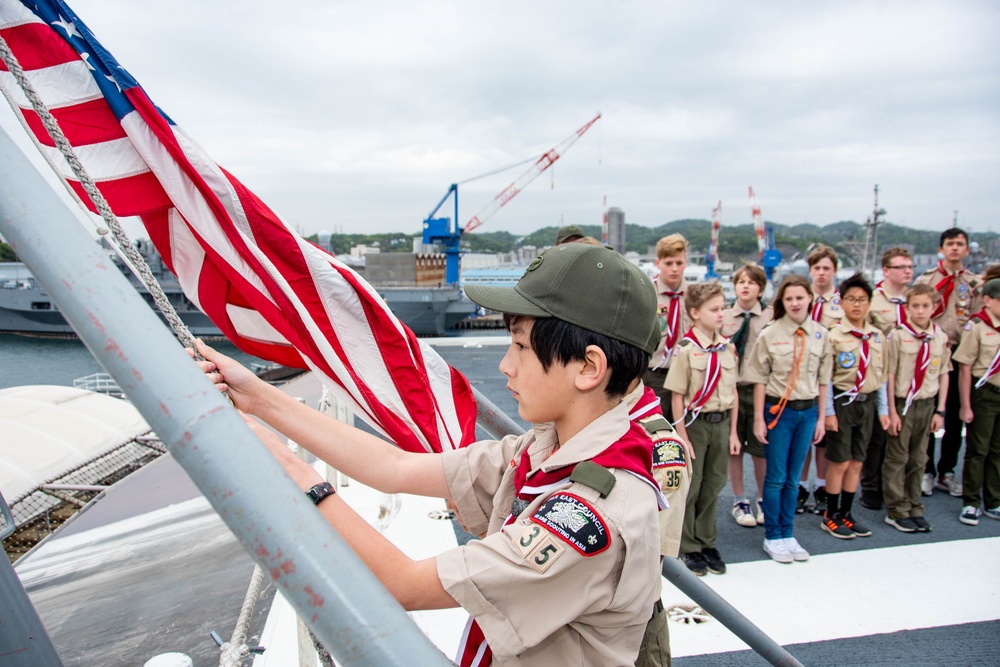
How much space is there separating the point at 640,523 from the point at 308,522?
479mm

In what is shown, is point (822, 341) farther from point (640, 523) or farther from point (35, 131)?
point (35, 131)

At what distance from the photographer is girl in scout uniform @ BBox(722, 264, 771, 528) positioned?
3.73 metres

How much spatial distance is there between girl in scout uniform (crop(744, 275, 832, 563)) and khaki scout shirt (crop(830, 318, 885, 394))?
26 cm

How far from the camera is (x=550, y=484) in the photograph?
3.20 feet

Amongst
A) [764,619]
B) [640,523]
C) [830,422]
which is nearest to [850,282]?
[830,422]

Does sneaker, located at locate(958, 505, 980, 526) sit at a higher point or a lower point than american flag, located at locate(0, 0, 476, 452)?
lower

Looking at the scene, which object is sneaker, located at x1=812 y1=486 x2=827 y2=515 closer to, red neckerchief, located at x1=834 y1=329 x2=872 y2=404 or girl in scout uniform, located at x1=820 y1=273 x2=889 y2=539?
girl in scout uniform, located at x1=820 y1=273 x2=889 y2=539

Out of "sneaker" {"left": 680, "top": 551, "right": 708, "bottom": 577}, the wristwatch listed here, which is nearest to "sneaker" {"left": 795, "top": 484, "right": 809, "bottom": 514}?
"sneaker" {"left": 680, "top": 551, "right": 708, "bottom": 577}

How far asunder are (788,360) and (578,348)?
9.25ft

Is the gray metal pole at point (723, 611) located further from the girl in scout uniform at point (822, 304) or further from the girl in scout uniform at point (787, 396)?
the girl in scout uniform at point (822, 304)

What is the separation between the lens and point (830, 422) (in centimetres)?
362

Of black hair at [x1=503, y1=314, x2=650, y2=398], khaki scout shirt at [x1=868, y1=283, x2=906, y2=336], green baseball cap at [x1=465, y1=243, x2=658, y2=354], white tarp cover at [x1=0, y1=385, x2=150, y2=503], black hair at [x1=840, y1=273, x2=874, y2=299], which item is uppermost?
green baseball cap at [x1=465, y1=243, x2=658, y2=354]

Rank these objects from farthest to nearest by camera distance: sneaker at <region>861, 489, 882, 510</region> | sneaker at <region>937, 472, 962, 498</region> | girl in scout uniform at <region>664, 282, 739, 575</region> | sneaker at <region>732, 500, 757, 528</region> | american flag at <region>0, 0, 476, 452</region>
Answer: sneaker at <region>937, 472, 962, 498</region>
sneaker at <region>861, 489, 882, 510</region>
sneaker at <region>732, 500, 757, 528</region>
girl in scout uniform at <region>664, 282, 739, 575</region>
american flag at <region>0, 0, 476, 452</region>

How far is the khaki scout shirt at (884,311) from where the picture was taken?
13.2ft
